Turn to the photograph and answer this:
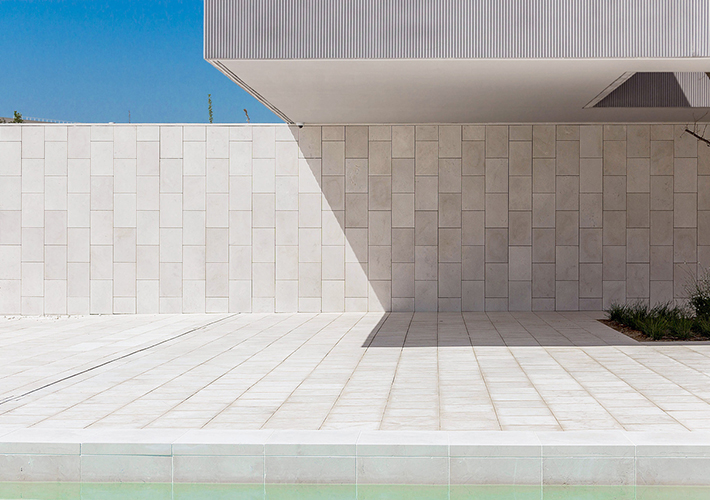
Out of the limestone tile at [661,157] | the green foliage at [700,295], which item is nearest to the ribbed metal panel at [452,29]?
the green foliage at [700,295]

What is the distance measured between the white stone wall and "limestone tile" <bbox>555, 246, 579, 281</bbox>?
0.05ft

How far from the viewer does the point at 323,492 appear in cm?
346

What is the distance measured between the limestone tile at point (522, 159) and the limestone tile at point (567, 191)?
0.52 meters

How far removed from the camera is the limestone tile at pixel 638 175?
10250 mm

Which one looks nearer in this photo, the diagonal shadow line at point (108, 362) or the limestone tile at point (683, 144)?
the diagonal shadow line at point (108, 362)

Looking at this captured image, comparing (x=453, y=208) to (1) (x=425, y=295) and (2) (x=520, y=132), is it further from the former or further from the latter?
(2) (x=520, y=132)

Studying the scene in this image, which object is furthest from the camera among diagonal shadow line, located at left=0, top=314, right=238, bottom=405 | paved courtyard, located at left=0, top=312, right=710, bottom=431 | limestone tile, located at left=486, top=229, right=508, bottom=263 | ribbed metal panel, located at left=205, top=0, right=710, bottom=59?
limestone tile, located at left=486, top=229, right=508, bottom=263

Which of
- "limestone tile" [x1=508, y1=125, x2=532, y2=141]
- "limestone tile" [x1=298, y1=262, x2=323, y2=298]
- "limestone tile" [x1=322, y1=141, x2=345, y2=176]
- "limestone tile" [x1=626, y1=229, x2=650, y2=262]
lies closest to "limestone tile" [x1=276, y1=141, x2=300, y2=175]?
"limestone tile" [x1=322, y1=141, x2=345, y2=176]

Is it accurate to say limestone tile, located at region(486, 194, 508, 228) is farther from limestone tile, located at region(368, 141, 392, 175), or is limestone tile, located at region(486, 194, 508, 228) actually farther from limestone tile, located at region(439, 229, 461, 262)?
limestone tile, located at region(368, 141, 392, 175)

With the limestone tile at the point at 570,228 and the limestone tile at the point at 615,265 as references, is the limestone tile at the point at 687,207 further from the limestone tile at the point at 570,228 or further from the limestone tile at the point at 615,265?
the limestone tile at the point at 570,228

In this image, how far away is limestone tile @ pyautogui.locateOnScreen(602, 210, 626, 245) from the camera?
1027cm

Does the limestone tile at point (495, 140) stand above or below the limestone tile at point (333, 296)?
above

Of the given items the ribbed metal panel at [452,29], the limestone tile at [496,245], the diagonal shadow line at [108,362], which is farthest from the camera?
the limestone tile at [496,245]

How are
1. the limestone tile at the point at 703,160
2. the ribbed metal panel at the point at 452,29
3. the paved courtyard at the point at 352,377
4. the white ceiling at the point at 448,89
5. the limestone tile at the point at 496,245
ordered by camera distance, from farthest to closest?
the limestone tile at the point at 496,245, the limestone tile at the point at 703,160, the white ceiling at the point at 448,89, the ribbed metal panel at the point at 452,29, the paved courtyard at the point at 352,377
